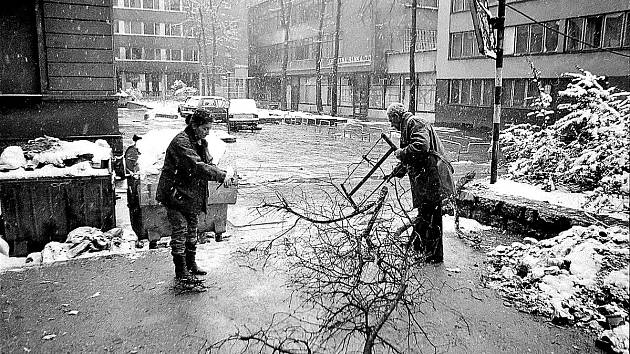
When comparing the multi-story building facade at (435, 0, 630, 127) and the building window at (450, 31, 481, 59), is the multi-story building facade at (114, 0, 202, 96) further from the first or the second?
the building window at (450, 31, 481, 59)

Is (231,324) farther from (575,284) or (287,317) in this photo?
(575,284)

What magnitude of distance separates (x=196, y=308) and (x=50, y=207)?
10.1 ft

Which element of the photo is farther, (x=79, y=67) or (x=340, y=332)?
(x=79, y=67)

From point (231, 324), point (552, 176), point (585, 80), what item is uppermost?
point (585, 80)

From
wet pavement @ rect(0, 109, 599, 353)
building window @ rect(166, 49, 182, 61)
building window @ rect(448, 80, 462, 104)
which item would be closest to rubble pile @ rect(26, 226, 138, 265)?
wet pavement @ rect(0, 109, 599, 353)

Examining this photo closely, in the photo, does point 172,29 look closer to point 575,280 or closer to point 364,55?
point 364,55

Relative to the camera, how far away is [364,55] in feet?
131

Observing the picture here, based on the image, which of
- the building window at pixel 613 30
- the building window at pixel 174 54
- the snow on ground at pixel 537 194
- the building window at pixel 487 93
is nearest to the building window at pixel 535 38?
the building window at pixel 487 93

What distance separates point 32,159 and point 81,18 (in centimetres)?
544

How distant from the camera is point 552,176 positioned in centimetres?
831

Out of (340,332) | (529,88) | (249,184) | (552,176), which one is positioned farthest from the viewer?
(529,88)

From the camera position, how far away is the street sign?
9.51m

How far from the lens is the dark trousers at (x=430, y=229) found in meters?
5.96

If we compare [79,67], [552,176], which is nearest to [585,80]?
[552,176]
